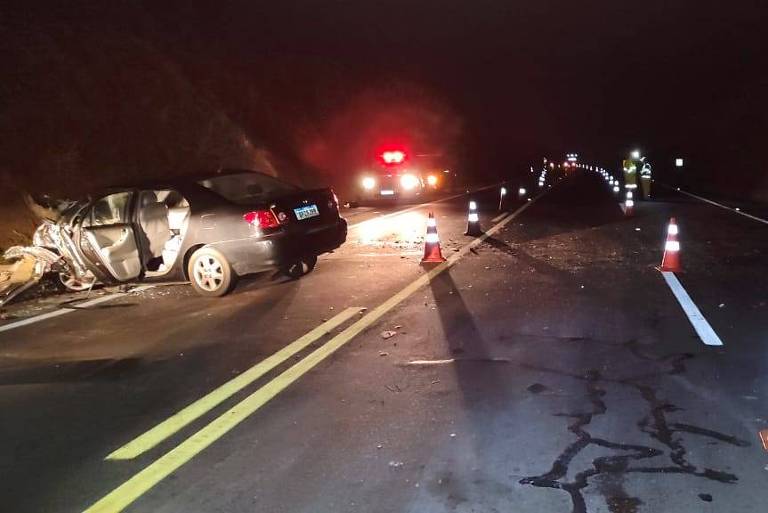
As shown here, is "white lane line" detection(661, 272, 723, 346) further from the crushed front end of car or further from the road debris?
the crushed front end of car

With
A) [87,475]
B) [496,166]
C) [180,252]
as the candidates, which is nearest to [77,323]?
[180,252]

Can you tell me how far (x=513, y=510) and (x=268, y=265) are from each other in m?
5.91

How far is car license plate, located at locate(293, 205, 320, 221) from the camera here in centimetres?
914

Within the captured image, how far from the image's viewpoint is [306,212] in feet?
30.6

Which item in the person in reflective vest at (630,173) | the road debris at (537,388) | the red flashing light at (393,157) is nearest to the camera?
the road debris at (537,388)

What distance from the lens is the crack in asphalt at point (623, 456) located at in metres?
3.52

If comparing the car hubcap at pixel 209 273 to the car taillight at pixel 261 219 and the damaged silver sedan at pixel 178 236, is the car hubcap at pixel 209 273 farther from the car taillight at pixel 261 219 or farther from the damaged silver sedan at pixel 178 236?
the car taillight at pixel 261 219

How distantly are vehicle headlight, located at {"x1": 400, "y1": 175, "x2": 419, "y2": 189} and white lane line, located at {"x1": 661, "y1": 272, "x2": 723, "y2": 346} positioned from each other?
18649 mm

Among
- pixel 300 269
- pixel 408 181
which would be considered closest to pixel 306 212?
pixel 300 269

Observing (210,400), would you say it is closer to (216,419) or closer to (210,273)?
(216,419)

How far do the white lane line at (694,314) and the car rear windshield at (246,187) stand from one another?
5.22 meters

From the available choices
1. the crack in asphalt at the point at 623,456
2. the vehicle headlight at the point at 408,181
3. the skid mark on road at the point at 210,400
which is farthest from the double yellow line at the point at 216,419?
the vehicle headlight at the point at 408,181

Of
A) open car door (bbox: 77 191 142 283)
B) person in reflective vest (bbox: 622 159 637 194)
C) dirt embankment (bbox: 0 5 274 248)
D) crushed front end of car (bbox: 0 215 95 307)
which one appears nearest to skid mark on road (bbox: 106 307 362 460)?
open car door (bbox: 77 191 142 283)

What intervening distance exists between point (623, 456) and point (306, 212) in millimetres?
6162
